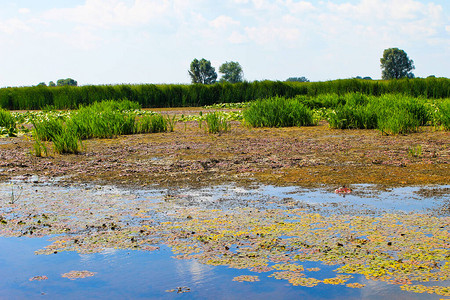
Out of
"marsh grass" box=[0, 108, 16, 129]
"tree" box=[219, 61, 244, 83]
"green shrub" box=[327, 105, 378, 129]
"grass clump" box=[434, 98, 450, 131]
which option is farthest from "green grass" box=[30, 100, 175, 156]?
"tree" box=[219, 61, 244, 83]

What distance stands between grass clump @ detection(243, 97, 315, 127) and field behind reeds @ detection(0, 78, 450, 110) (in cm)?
1186

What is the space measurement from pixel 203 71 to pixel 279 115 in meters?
88.0

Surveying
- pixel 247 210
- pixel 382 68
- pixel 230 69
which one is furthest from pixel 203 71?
pixel 247 210

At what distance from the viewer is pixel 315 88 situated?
3152cm

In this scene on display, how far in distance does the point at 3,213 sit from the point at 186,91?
1057 inches

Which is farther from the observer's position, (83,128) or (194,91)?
(194,91)

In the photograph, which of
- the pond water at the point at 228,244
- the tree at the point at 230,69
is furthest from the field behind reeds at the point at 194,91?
the tree at the point at 230,69

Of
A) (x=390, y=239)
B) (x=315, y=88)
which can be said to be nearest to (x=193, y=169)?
(x=390, y=239)

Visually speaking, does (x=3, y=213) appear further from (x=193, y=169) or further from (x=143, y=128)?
(x=143, y=128)

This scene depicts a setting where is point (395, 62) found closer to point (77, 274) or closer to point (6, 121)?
point (6, 121)

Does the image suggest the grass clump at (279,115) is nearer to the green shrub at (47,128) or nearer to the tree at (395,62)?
the green shrub at (47,128)

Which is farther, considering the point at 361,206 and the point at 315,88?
the point at 315,88

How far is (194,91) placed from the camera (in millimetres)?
32719

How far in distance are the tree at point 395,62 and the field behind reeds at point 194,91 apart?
64.4m
